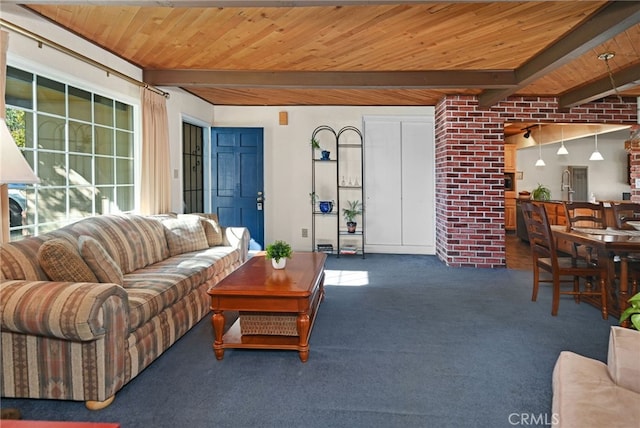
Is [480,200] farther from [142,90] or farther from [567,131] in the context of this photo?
[142,90]

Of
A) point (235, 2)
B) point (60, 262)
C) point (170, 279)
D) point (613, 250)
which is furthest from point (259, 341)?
point (613, 250)

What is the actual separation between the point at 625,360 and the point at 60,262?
2635mm

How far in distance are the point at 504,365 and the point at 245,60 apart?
3527 mm

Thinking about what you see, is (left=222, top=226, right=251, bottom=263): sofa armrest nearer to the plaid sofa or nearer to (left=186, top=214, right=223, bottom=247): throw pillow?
(left=186, top=214, right=223, bottom=247): throw pillow

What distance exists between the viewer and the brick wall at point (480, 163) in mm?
5516

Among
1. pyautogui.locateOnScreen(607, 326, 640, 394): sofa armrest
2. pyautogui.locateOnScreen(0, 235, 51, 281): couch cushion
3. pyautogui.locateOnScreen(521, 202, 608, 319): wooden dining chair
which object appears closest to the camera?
pyautogui.locateOnScreen(607, 326, 640, 394): sofa armrest

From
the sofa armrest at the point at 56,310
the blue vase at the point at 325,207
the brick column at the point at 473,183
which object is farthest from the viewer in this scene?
the blue vase at the point at 325,207

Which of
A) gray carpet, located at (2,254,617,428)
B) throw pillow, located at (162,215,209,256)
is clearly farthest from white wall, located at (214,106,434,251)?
gray carpet, located at (2,254,617,428)

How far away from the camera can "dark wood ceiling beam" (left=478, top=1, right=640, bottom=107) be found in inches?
104

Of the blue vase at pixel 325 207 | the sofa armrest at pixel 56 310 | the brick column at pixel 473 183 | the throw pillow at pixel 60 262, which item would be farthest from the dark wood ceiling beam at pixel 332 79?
the sofa armrest at pixel 56 310

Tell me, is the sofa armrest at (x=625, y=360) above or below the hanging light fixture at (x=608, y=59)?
below

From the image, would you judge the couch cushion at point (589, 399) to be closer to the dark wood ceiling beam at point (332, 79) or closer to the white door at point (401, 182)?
the dark wood ceiling beam at point (332, 79)

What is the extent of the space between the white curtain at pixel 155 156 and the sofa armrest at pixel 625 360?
398cm

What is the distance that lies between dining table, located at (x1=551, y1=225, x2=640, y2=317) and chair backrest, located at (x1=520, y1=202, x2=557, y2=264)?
0.17 m
